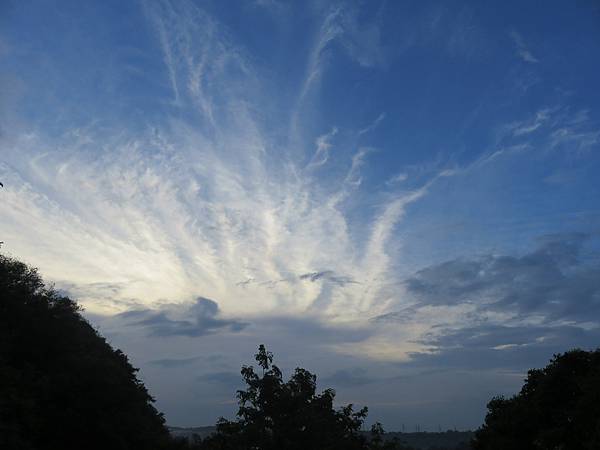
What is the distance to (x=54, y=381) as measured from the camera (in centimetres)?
3484

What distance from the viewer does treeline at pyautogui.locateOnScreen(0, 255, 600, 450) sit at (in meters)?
32.8

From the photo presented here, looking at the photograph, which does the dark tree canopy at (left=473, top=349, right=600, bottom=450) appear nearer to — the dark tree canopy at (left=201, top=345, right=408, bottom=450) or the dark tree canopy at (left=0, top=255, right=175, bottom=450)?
the dark tree canopy at (left=201, top=345, right=408, bottom=450)

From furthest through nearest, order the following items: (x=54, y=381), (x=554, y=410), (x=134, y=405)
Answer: (x=134, y=405) → (x=54, y=381) → (x=554, y=410)

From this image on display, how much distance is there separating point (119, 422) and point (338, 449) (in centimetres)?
1640

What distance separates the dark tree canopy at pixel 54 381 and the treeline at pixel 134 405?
0.23 ft

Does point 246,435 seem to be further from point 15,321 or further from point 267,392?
point 15,321

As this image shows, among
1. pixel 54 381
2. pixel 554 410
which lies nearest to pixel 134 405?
pixel 54 381

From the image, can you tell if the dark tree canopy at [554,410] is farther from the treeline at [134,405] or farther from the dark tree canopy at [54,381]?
the dark tree canopy at [54,381]

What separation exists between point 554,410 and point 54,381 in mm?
34727

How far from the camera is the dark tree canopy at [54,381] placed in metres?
31.4

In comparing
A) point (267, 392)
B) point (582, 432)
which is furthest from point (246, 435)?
point (582, 432)

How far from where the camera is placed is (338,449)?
3603 cm

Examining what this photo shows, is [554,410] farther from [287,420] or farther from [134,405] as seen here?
[134,405]

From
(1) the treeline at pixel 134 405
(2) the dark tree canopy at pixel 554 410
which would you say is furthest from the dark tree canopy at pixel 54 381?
(2) the dark tree canopy at pixel 554 410
